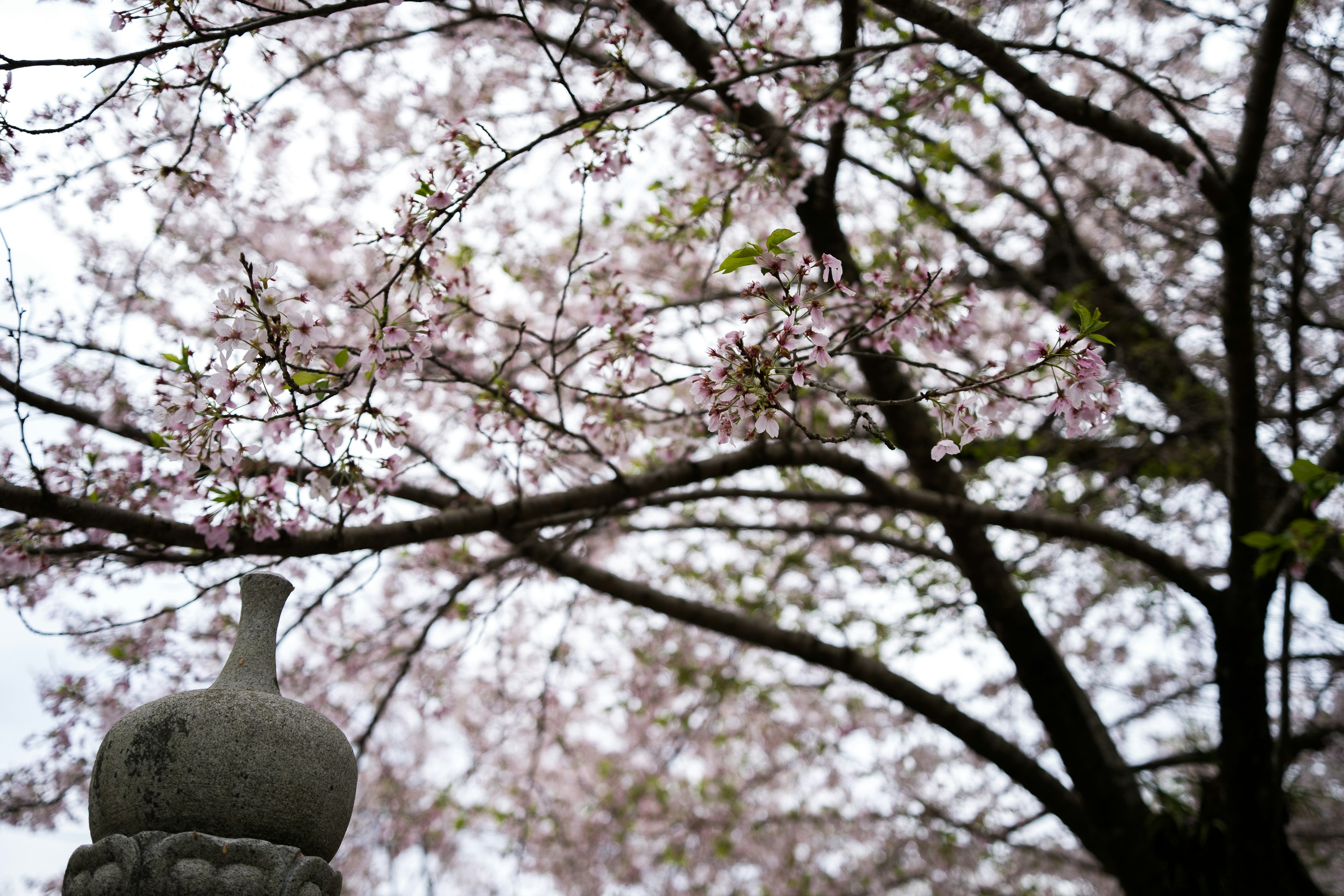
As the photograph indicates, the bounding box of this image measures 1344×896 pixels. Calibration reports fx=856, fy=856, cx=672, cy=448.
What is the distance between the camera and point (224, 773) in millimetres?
1948

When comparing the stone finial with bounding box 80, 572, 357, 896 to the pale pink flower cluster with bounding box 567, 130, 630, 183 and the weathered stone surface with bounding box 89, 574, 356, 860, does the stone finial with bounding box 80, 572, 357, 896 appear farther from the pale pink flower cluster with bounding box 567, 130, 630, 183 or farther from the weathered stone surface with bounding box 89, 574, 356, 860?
the pale pink flower cluster with bounding box 567, 130, 630, 183

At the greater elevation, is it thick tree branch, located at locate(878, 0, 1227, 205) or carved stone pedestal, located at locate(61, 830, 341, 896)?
thick tree branch, located at locate(878, 0, 1227, 205)

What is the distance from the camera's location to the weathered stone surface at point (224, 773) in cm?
193

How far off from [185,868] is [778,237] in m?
1.90

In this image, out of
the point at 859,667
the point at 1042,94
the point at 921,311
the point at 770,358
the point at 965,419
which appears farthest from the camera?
the point at 859,667

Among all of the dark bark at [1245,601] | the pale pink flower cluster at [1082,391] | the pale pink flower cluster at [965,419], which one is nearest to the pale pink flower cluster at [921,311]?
the pale pink flower cluster at [965,419]

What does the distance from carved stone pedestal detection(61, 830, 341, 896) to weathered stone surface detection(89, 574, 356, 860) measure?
2 centimetres

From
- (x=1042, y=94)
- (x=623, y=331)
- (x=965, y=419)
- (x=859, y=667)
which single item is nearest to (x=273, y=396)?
(x=623, y=331)

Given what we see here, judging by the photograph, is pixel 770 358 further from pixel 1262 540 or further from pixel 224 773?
pixel 1262 540

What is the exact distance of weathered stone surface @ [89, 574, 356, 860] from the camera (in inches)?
76.1

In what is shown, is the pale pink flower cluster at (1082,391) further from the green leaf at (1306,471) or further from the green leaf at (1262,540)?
the green leaf at (1262,540)

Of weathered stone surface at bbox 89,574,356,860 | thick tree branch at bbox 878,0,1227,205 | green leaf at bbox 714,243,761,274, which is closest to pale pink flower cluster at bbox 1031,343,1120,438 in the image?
green leaf at bbox 714,243,761,274

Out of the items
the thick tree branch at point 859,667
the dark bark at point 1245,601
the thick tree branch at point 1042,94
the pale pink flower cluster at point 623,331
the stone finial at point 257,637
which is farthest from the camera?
the thick tree branch at point 859,667

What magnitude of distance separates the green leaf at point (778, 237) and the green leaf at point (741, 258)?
0.05 meters
